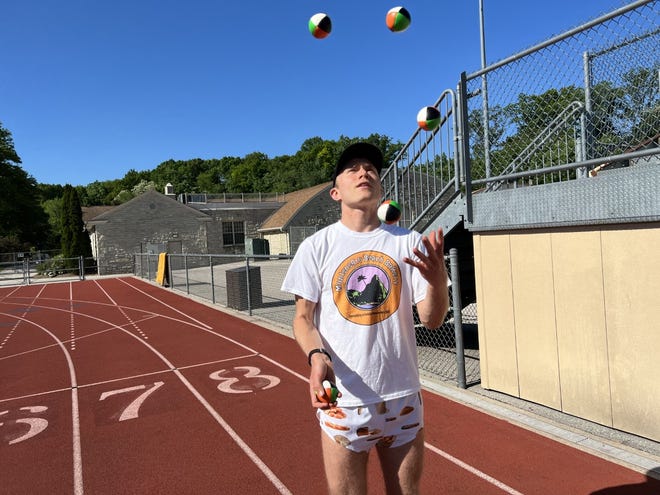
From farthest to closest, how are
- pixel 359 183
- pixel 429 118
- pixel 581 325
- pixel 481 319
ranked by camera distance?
pixel 481 319 → pixel 581 325 → pixel 429 118 → pixel 359 183

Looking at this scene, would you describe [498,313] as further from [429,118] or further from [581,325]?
[429,118]

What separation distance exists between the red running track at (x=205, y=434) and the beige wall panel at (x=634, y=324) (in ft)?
2.08

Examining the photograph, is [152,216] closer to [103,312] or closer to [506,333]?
[103,312]

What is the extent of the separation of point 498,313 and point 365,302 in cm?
381

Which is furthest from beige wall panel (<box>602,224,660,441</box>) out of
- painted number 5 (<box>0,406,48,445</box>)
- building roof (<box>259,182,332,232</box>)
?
building roof (<box>259,182,332,232</box>)

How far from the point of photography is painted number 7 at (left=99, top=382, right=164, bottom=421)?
5.47 metres

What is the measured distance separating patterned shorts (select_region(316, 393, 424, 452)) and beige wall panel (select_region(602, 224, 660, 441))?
2932 mm

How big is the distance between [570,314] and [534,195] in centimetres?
124

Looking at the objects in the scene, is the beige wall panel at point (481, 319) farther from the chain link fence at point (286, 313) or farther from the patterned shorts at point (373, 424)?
the patterned shorts at point (373, 424)

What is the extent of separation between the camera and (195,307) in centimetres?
1449

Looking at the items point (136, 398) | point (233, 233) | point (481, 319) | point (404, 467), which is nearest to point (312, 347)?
point (404, 467)

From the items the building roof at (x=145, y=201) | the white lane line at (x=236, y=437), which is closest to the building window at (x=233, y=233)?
the building roof at (x=145, y=201)

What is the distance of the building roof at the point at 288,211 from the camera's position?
112ft

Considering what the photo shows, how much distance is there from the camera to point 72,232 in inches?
1299
